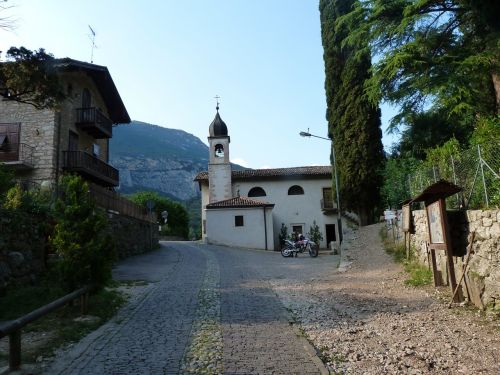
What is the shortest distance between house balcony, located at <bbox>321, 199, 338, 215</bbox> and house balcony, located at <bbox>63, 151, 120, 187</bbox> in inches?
659

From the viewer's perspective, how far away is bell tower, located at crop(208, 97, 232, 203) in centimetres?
3428

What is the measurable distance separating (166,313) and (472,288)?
5.59 metres

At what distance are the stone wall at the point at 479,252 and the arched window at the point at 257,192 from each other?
1047 inches

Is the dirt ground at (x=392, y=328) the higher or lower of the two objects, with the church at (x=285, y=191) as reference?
lower

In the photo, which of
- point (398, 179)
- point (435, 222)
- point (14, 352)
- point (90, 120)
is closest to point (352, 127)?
point (398, 179)

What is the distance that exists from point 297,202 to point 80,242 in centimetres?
2754

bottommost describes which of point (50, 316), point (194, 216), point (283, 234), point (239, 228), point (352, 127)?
point (50, 316)

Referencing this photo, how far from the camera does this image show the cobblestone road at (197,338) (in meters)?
4.86

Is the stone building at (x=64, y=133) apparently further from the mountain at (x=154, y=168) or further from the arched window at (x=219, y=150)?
the mountain at (x=154, y=168)

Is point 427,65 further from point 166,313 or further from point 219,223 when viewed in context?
point 219,223

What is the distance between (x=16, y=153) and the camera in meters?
19.5

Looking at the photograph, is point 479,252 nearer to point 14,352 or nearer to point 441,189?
point 441,189

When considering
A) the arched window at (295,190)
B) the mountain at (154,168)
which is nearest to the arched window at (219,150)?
the arched window at (295,190)

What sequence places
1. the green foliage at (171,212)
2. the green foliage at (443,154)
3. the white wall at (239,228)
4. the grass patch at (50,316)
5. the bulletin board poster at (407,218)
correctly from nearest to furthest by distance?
the grass patch at (50,316) → the green foliage at (443,154) → the bulletin board poster at (407,218) → the white wall at (239,228) → the green foliage at (171,212)
